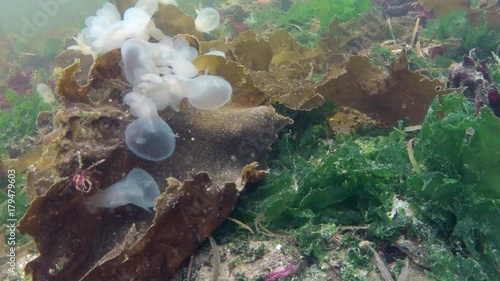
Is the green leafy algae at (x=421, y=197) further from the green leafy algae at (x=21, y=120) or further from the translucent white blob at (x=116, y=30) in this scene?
the green leafy algae at (x=21, y=120)

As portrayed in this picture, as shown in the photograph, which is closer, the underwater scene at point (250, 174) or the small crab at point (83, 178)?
the underwater scene at point (250, 174)

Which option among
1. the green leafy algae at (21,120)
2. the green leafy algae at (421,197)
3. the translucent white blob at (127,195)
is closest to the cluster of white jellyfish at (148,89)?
the translucent white blob at (127,195)

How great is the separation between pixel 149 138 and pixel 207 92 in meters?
0.49

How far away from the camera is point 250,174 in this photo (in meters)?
2.10

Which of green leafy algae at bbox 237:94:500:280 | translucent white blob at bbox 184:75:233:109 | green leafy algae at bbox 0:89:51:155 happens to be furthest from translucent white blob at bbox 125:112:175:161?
green leafy algae at bbox 0:89:51:155

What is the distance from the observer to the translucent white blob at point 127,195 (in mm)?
1977

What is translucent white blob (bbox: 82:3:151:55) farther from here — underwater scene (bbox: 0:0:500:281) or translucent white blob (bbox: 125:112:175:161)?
translucent white blob (bbox: 125:112:175:161)

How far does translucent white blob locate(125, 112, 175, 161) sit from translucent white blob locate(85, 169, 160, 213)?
172 mm

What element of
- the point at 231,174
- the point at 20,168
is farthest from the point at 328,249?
the point at 20,168

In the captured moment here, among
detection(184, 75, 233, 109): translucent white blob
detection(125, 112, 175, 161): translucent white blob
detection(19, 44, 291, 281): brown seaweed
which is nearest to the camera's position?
detection(19, 44, 291, 281): brown seaweed

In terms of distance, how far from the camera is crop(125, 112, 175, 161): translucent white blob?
2074 millimetres

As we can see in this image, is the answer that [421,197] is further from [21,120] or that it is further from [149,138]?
[21,120]

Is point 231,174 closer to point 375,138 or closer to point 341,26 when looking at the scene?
point 375,138

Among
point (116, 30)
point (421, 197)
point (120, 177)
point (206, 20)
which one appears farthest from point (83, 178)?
point (206, 20)
